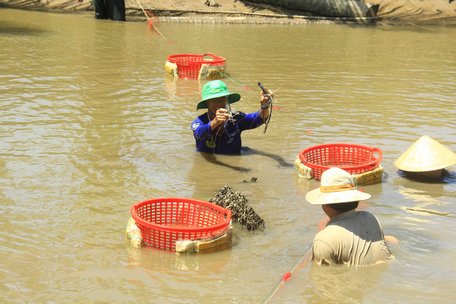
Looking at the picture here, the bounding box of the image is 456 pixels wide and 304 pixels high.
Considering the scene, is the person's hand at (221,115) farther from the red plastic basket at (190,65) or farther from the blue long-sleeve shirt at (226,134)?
the red plastic basket at (190,65)

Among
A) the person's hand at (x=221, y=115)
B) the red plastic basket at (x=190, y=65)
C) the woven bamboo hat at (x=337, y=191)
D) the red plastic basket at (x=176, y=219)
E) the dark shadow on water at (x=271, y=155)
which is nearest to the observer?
the woven bamboo hat at (x=337, y=191)

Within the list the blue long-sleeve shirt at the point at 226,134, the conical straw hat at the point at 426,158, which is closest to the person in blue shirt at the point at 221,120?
the blue long-sleeve shirt at the point at 226,134

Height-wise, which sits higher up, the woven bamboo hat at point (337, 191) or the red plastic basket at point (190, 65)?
the woven bamboo hat at point (337, 191)

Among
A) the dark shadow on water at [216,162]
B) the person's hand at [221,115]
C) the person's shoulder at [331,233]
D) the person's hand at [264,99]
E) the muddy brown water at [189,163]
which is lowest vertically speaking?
Result: the dark shadow on water at [216,162]

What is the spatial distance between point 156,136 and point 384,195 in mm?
3059

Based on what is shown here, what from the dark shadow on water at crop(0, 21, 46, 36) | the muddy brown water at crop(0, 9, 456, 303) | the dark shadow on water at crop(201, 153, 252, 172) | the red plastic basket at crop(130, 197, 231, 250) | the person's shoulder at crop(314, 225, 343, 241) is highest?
the person's shoulder at crop(314, 225, 343, 241)

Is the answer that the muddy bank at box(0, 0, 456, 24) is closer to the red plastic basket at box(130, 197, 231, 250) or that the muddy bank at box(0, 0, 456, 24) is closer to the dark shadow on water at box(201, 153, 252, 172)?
the dark shadow on water at box(201, 153, 252, 172)

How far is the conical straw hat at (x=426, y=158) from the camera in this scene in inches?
294

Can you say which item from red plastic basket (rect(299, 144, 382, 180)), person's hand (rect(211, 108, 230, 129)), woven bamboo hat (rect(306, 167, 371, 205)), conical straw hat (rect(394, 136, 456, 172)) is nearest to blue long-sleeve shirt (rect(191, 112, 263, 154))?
person's hand (rect(211, 108, 230, 129))

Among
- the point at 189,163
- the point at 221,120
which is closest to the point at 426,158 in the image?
the point at 221,120

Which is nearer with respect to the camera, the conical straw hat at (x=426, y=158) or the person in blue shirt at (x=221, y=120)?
the conical straw hat at (x=426, y=158)

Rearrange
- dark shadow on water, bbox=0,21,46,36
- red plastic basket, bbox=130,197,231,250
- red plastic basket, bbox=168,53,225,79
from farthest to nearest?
dark shadow on water, bbox=0,21,46,36
red plastic basket, bbox=168,53,225,79
red plastic basket, bbox=130,197,231,250

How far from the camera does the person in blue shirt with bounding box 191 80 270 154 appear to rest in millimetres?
7684

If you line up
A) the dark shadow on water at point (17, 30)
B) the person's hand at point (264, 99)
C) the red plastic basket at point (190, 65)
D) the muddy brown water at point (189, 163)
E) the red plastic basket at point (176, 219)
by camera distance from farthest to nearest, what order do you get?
the dark shadow on water at point (17, 30) → the red plastic basket at point (190, 65) → the person's hand at point (264, 99) → the red plastic basket at point (176, 219) → the muddy brown water at point (189, 163)
